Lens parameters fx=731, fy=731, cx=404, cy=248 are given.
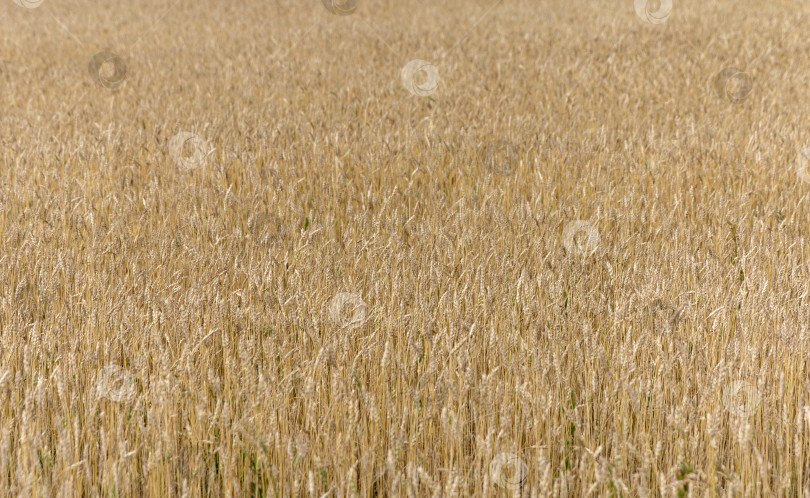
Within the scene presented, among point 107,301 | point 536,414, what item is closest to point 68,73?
point 107,301

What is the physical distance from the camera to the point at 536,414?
5.98 ft

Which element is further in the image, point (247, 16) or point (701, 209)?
point (247, 16)

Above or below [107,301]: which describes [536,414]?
below

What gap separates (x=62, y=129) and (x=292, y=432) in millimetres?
4138

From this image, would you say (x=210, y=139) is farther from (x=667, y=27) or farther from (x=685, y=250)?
(x=667, y=27)

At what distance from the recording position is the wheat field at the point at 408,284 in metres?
1.72

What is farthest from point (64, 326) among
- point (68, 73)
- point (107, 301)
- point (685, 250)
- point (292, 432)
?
point (68, 73)

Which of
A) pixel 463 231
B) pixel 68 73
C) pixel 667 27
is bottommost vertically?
pixel 463 231

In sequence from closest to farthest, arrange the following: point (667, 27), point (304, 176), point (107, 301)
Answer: point (107, 301) < point (304, 176) < point (667, 27)

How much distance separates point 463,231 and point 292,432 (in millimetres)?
1372

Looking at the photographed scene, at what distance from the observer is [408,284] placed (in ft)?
8.64

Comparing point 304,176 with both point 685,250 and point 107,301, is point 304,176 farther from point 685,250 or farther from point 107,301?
point 685,250

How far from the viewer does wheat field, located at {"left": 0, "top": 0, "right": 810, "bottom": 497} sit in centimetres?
172

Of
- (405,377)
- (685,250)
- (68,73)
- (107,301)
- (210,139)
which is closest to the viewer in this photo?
(405,377)
